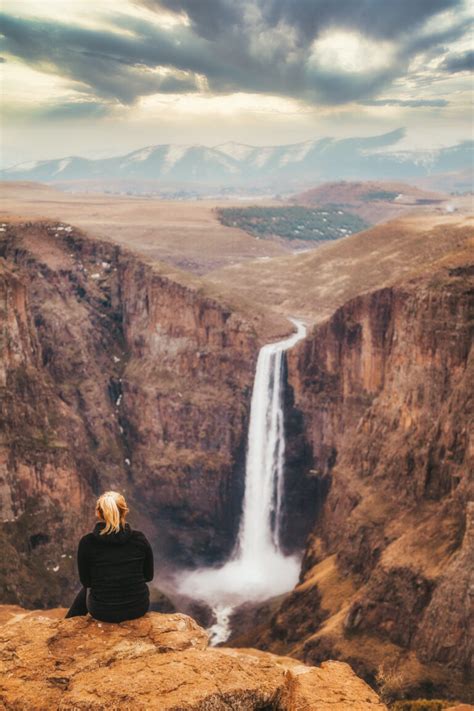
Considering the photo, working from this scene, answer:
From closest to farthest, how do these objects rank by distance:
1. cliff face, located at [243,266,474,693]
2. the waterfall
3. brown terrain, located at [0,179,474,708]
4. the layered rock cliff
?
cliff face, located at [243,266,474,693] → brown terrain, located at [0,179,474,708] → the layered rock cliff → the waterfall

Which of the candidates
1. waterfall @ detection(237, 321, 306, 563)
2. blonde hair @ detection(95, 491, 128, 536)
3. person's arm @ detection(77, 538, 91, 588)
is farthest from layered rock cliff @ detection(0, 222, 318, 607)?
blonde hair @ detection(95, 491, 128, 536)

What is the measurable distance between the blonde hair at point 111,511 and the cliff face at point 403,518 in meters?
36.1

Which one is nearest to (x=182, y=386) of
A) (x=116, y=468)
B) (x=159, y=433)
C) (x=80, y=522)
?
(x=159, y=433)

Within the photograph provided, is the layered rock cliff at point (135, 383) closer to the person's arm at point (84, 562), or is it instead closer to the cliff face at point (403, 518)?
the cliff face at point (403, 518)

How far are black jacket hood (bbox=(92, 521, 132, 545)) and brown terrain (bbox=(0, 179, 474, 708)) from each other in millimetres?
34608

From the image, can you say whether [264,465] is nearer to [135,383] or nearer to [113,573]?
[135,383]

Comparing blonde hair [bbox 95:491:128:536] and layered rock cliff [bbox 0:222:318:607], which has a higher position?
blonde hair [bbox 95:491:128:536]

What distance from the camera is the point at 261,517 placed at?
3752 inches

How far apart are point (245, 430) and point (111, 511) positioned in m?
83.1

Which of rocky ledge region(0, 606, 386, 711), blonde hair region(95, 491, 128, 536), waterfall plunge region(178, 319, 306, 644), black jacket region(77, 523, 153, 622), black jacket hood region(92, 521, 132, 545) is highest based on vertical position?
blonde hair region(95, 491, 128, 536)

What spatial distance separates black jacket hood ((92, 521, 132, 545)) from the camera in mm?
16828

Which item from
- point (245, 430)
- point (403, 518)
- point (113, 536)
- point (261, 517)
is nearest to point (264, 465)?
point (245, 430)

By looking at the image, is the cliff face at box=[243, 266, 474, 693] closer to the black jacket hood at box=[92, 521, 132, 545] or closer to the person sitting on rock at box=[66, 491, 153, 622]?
the person sitting on rock at box=[66, 491, 153, 622]

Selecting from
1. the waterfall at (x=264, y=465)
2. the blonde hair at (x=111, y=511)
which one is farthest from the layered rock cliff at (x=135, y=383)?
the blonde hair at (x=111, y=511)
